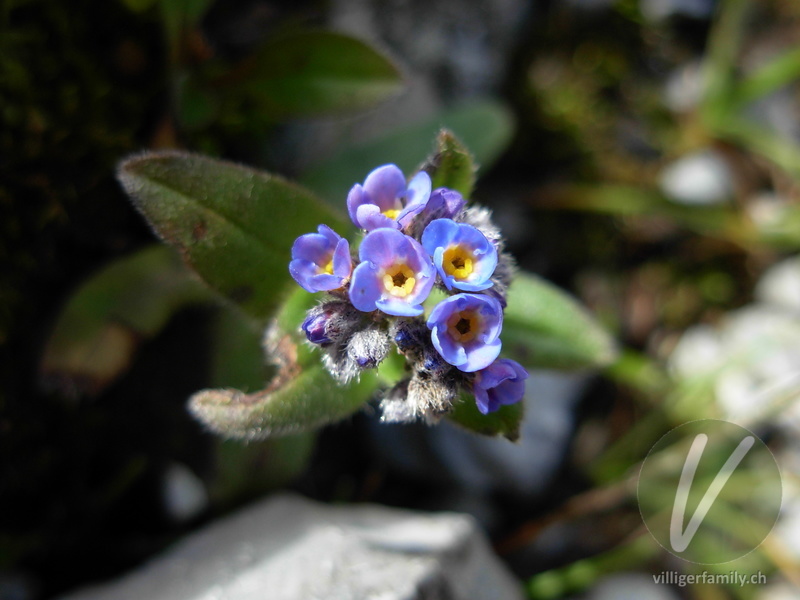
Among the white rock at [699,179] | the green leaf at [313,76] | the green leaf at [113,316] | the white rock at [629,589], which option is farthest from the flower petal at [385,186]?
the white rock at [699,179]

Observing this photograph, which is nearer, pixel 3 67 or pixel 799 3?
pixel 3 67

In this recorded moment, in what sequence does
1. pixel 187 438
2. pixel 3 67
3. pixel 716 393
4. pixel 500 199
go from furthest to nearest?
pixel 500 199, pixel 716 393, pixel 187 438, pixel 3 67

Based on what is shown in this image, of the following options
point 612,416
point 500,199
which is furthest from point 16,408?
point 612,416

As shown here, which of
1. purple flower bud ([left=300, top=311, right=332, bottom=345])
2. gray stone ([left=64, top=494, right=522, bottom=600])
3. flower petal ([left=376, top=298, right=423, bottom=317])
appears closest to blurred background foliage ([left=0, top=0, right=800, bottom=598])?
gray stone ([left=64, top=494, right=522, bottom=600])

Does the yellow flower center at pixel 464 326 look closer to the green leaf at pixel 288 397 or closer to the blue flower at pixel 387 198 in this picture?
the blue flower at pixel 387 198

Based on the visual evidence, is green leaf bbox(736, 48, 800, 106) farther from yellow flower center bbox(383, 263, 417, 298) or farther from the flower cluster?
yellow flower center bbox(383, 263, 417, 298)

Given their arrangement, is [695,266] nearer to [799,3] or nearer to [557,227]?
[557,227]
